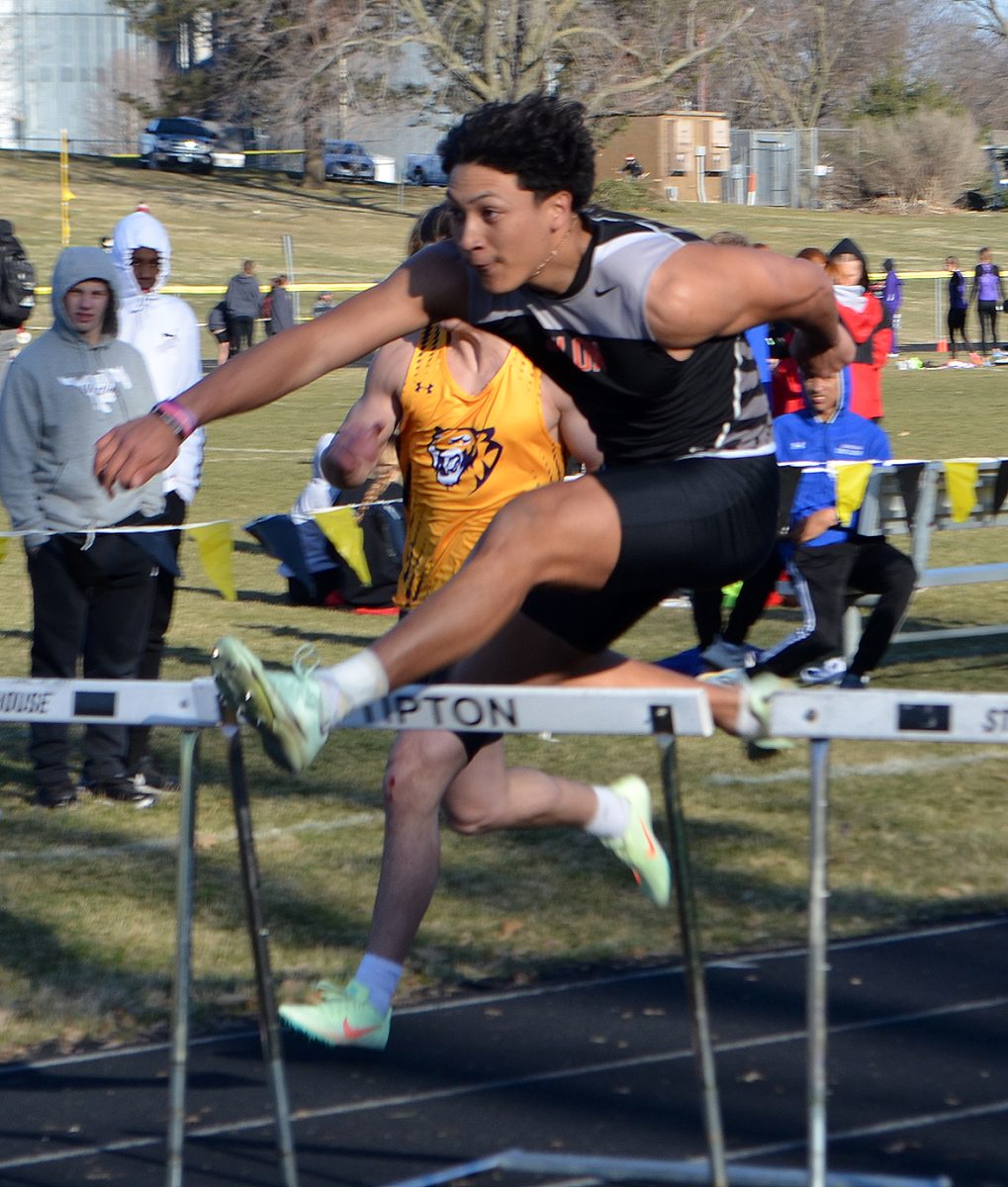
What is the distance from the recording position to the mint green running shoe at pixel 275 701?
3.01 metres

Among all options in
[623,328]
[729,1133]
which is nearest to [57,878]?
[729,1133]

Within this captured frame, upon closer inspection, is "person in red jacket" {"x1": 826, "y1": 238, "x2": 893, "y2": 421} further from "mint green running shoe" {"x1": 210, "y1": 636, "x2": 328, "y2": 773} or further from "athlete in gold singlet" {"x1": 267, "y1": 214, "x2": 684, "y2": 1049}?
"mint green running shoe" {"x1": 210, "y1": 636, "x2": 328, "y2": 773}

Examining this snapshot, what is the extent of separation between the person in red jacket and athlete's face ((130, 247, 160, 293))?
4712 mm

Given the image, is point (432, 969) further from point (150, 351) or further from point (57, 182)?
point (57, 182)

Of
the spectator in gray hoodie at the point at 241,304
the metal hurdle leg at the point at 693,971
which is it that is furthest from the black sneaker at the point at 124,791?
the spectator in gray hoodie at the point at 241,304

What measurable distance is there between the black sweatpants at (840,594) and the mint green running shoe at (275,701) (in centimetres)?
463

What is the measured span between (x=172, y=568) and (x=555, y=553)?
133 inches

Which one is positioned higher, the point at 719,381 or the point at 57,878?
the point at 719,381

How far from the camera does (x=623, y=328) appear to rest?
3.45 metres

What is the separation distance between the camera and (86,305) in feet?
20.0

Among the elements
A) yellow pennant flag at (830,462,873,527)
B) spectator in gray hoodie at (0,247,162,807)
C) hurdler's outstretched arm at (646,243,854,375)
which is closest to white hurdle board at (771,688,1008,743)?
hurdler's outstretched arm at (646,243,854,375)

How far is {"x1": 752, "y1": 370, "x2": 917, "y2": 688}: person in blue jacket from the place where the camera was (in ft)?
24.7

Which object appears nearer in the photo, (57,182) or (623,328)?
(623,328)

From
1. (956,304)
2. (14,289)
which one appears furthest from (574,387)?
(956,304)
